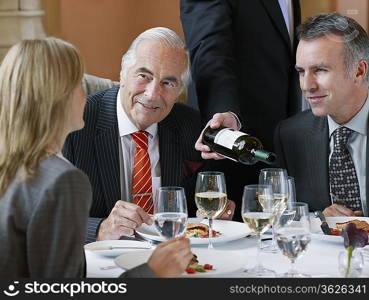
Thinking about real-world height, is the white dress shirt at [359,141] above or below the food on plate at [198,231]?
above

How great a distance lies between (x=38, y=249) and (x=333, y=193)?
4.85 feet

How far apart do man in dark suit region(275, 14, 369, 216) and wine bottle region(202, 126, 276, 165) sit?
0.46 meters

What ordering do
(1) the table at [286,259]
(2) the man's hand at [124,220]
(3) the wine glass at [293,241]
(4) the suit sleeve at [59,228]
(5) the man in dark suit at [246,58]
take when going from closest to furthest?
(4) the suit sleeve at [59,228] → (3) the wine glass at [293,241] → (1) the table at [286,259] → (2) the man's hand at [124,220] → (5) the man in dark suit at [246,58]

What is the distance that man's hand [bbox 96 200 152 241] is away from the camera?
2035 millimetres

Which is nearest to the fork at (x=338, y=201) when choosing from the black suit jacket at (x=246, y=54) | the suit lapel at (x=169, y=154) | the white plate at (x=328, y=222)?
the white plate at (x=328, y=222)

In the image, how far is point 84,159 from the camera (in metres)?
2.44

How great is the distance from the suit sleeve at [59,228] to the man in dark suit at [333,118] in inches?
55.0

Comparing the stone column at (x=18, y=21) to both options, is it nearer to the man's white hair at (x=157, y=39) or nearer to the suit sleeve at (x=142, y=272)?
the man's white hair at (x=157, y=39)

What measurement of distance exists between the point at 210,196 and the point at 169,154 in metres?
0.60

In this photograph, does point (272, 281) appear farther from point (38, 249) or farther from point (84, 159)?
point (84, 159)

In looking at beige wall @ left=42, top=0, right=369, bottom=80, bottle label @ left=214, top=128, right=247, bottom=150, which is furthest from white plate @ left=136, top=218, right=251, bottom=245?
beige wall @ left=42, top=0, right=369, bottom=80

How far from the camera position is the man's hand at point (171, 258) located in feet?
4.87

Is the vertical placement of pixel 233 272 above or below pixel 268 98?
below

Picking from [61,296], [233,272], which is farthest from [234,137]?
[61,296]
